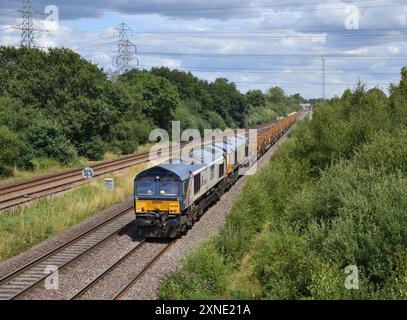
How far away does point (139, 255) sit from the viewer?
62.3 ft

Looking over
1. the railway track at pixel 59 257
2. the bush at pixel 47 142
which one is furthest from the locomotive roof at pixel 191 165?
the bush at pixel 47 142

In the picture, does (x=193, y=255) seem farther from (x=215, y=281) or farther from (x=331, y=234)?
(x=331, y=234)

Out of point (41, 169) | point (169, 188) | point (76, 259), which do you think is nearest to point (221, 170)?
point (169, 188)

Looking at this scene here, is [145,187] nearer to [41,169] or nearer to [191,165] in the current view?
[191,165]

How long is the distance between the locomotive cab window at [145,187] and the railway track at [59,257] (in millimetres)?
2308

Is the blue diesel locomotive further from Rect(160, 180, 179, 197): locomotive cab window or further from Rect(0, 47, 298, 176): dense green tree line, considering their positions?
Rect(0, 47, 298, 176): dense green tree line

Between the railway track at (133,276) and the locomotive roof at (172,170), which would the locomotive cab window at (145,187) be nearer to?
the locomotive roof at (172,170)

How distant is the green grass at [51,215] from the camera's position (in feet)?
64.9

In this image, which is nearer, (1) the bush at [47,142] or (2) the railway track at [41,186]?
(2) the railway track at [41,186]

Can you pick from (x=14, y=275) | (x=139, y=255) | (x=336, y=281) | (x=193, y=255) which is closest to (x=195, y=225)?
(x=139, y=255)

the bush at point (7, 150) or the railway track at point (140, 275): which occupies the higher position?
the bush at point (7, 150)

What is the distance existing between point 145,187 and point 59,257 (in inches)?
176

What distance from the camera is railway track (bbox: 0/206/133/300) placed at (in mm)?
15418
